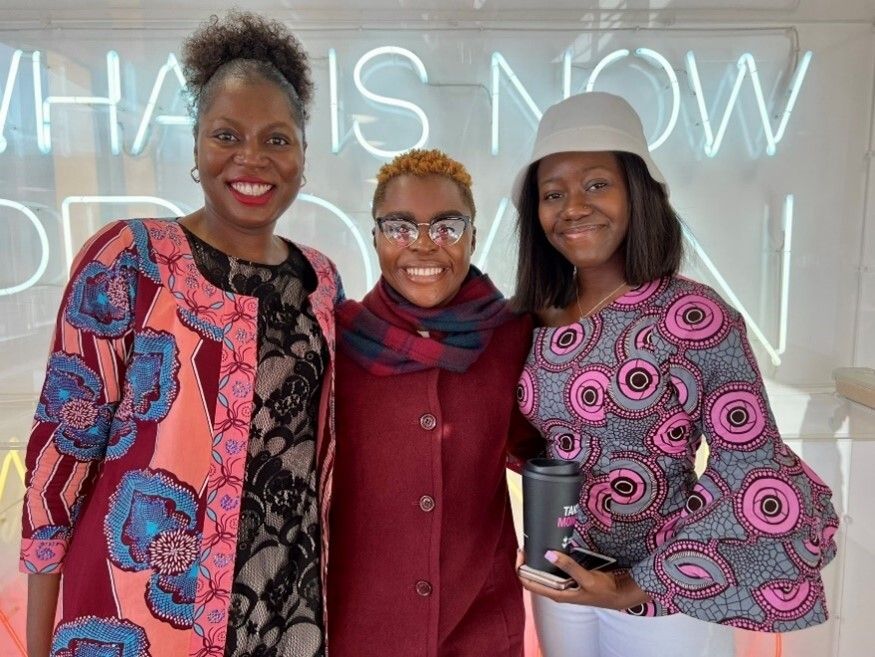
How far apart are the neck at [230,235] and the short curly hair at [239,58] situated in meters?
0.19

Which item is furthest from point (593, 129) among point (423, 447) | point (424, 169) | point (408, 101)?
point (408, 101)

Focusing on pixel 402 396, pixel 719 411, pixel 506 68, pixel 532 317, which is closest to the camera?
pixel 719 411

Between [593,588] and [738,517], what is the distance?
30cm

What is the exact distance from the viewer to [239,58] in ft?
4.38

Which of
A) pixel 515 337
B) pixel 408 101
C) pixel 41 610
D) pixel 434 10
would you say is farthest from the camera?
pixel 408 101

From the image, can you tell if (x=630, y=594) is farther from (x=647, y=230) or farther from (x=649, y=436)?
(x=647, y=230)

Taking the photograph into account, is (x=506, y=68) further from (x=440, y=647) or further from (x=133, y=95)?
(x=440, y=647)

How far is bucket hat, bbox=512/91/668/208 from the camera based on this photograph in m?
1.33

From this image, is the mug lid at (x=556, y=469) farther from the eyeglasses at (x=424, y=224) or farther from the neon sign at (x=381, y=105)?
the neon sign at (x=381, y=105)

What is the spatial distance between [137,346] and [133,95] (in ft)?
7.43

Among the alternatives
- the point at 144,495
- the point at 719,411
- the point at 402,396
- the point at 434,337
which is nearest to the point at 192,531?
the point at 144,495

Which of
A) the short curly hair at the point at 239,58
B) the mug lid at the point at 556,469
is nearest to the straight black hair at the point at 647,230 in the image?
the mug lid at the point at 556,469

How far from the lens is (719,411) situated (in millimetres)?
1232

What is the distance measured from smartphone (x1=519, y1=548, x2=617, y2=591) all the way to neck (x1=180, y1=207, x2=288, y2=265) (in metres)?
0.83
